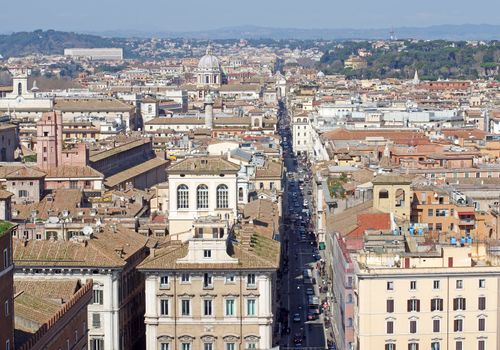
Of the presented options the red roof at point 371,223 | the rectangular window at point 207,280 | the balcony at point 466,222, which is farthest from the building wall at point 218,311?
the balcony at point 466,222

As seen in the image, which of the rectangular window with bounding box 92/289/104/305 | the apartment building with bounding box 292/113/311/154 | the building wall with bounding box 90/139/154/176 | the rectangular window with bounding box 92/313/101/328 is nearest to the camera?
the rectangular window with bounding box 92/289/104/305

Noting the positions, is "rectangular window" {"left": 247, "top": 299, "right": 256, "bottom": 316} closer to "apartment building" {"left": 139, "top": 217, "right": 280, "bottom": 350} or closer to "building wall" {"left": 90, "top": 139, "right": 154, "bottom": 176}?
"apartment building" {"left": 139, "top": 217, "right": 280, "bottom": 350}

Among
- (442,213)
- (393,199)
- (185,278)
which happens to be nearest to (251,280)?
(185,278)

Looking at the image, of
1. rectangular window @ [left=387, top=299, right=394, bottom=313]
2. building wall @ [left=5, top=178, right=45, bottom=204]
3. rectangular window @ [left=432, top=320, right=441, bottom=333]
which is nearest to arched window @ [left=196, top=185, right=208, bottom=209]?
rectangular window @ [left=387, top=299, right=394, bottom=313]

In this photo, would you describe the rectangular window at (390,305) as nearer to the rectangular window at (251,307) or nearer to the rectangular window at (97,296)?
the rectangular window at (251,307)

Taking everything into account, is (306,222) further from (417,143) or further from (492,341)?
(492,341)

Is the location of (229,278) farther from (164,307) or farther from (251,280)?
(164,307)

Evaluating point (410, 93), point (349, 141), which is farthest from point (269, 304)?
point (410, 93)
